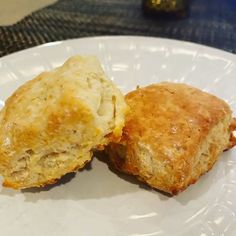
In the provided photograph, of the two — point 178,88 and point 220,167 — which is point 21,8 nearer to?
point 178,88

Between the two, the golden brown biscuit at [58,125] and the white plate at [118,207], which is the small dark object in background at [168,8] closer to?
the white plate at [118,207]

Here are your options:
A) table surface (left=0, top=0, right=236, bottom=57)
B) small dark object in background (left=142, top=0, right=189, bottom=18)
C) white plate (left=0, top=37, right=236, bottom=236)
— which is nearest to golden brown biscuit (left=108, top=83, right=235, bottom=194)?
white plate (left=0, top=37, right=236, bottom=236)

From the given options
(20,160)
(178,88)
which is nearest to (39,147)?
(20,160)

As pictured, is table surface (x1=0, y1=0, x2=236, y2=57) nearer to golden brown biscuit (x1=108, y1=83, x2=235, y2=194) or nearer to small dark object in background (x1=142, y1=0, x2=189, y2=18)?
small dark object in background (x1=142, y1=0, x2=189, y2=18)

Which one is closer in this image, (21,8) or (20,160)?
(20,160)

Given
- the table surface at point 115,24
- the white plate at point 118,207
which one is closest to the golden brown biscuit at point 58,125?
the white plate at point 118,207

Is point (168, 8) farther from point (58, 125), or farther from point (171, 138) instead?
point (58, 125)

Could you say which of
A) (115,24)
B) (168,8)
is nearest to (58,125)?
(115,24)
